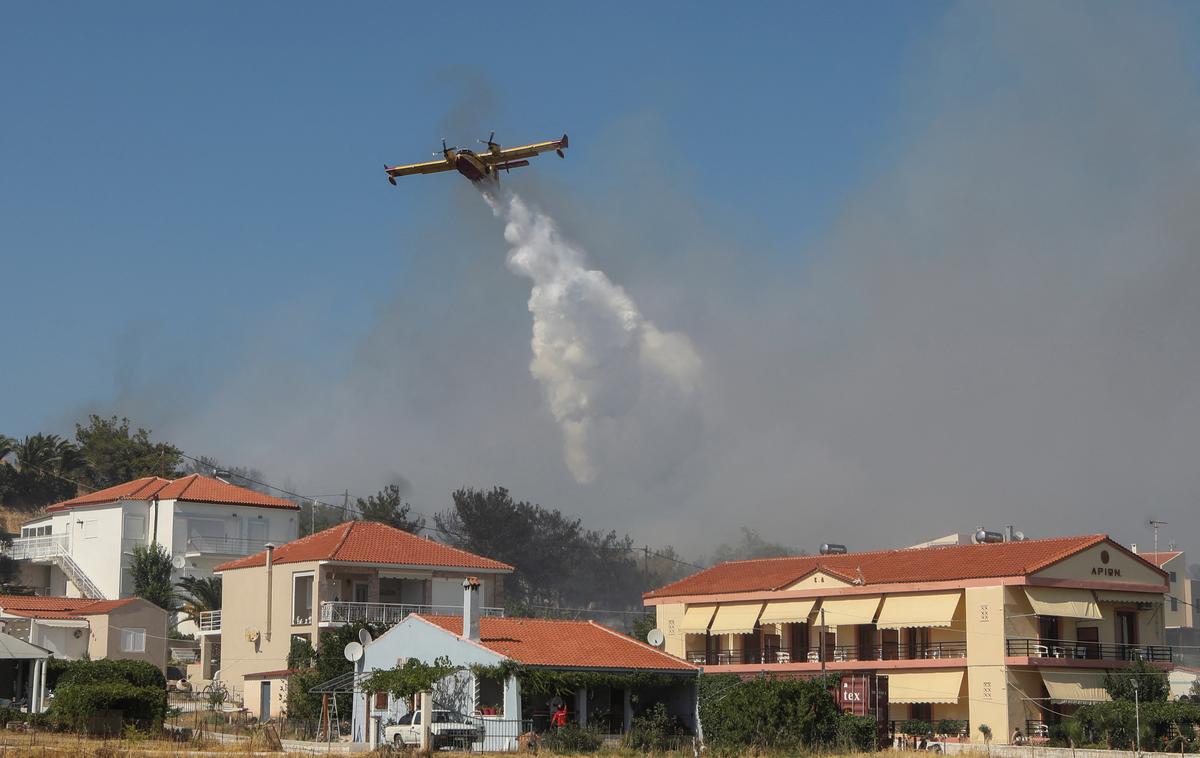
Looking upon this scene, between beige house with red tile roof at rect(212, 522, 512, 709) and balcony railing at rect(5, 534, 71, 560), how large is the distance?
64.1ft

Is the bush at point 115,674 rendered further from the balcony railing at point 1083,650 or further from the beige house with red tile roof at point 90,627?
the balcony railing at point 1083,650

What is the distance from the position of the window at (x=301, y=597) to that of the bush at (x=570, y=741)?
2414cm

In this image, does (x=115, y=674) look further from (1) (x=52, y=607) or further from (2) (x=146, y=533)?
(2) (x=146, y=533)

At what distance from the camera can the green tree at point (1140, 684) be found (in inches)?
2400

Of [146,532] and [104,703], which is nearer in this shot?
[104,703]

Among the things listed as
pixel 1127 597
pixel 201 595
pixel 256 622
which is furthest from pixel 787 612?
pixel 201 595

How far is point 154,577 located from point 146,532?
453 cm

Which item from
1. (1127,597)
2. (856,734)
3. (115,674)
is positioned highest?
(1127,597)

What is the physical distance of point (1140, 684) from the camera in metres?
61.4

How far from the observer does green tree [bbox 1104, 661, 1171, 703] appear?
61.0m

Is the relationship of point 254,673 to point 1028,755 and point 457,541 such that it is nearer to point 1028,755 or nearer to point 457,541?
point 1028,755

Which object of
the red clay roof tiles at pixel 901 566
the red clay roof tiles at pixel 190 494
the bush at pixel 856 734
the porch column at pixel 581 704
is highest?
the red clay roof tiles at pixel 190 494

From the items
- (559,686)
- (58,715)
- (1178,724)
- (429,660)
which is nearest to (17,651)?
(58,715)

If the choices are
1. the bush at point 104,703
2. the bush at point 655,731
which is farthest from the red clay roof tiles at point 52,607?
the bush at point 655,731
